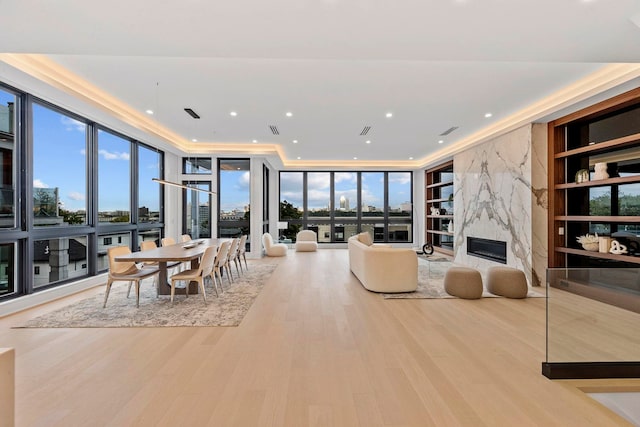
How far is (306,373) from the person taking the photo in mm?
2492

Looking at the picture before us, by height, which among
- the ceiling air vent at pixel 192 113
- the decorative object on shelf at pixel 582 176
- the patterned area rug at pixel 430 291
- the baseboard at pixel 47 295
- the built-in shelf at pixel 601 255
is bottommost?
the patterned area rug at pixel 430 291

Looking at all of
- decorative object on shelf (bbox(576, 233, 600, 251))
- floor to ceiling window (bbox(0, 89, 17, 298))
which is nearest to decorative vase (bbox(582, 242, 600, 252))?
decorative object on shelf (bbox(576, 233, 600, 251))

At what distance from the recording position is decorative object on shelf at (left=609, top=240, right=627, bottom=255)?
426 cm

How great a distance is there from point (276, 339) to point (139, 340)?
1425 mm

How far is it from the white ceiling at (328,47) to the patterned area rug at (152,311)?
2.95 m

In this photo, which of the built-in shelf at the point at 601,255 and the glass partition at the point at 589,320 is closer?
the glass partition at the point at 589,320

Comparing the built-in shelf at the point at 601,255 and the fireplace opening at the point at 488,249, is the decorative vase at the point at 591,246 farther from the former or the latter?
the fireplace opening at the point at 488,249

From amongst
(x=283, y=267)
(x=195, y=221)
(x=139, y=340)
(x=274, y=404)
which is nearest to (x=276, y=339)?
(x=274, y=404)

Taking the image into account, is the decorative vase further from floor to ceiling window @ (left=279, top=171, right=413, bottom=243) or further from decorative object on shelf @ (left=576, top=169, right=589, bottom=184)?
floor to ceiling window @ (left=279, top=171, right=413, bottom=243)

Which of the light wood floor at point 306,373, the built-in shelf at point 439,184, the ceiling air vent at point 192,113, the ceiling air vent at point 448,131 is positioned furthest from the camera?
the built-in shelf at point 439,184

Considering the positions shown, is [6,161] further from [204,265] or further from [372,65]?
[372,65]

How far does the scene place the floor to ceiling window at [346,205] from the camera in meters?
11.7

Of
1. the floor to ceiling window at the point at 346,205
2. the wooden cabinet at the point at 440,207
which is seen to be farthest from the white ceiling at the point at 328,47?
the floor to ceiling window at the point at 346,205

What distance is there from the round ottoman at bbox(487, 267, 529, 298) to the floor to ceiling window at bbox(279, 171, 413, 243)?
6.92 metres
